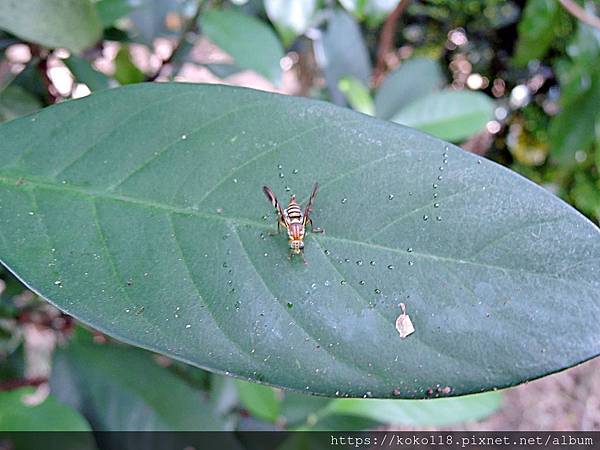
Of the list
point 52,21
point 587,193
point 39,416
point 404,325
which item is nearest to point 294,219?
point 404,325

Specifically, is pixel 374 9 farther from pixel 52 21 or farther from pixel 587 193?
pixel 587 193

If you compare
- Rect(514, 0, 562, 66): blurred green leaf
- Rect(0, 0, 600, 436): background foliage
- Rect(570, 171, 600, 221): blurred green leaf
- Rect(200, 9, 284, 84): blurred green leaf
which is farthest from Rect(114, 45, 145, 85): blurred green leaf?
Rect(570, 171, 600, 221): blurred green leaf

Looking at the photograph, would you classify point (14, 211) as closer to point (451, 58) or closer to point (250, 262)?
point (250, 262)

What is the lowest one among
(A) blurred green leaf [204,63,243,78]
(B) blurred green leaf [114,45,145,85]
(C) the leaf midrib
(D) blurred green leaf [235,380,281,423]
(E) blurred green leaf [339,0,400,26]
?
(D) blurred green leaf [235,380,281,423]

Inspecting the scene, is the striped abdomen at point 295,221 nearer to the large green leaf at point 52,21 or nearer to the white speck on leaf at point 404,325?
the white speck on leaf at point 404,325

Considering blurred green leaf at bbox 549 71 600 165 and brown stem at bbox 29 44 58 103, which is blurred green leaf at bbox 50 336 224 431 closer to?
brown stem at bbox 29 44 58 103

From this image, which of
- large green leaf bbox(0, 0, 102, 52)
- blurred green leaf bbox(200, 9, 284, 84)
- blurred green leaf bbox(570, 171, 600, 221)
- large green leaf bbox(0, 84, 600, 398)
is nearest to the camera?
large green leaf bbox(0, 84, 600, 398)

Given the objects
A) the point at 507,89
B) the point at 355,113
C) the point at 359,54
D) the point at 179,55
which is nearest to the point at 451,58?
the point at 507,89
